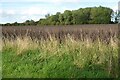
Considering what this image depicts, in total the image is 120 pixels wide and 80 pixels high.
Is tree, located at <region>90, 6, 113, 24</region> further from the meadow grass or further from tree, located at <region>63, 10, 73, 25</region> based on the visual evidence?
the meadow grass

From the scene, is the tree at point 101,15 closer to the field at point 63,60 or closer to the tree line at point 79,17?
the tree line at point 79,17

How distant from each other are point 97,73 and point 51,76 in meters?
1.25

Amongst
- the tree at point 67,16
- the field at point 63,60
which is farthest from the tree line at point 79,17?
the field at point 63,60

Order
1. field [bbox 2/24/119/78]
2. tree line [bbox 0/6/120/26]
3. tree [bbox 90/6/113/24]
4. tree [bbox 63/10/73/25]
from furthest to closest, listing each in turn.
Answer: tree [bbox 63/10/73/25] < tree line [bbox 0/6/120/26] < tree [bbox 90/6/113/24] < field [bbox 2/24/119/78]

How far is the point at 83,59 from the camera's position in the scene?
915 centimetres

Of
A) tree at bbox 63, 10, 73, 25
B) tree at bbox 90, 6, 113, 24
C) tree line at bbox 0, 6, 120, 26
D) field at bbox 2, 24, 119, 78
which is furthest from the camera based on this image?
tree at bbox 63, 10, 73, 25

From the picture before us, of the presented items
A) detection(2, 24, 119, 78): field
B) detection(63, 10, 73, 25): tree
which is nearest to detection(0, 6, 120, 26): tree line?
detection(63, 10, 73, 25): tree

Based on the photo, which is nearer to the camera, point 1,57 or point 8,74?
point 8,74

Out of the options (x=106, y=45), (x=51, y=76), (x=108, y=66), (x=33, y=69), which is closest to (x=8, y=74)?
(x=33, y=69)

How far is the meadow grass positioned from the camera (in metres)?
8.30

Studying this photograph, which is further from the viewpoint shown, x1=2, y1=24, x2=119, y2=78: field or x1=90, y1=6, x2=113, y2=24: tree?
x1=90, y1=6, x2=113, y2=24: tree

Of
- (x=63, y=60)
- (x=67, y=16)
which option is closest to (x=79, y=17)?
(x=67, y=16)

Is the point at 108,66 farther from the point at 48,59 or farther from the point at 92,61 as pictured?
the point at 48,59

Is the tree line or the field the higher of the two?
the tree line
